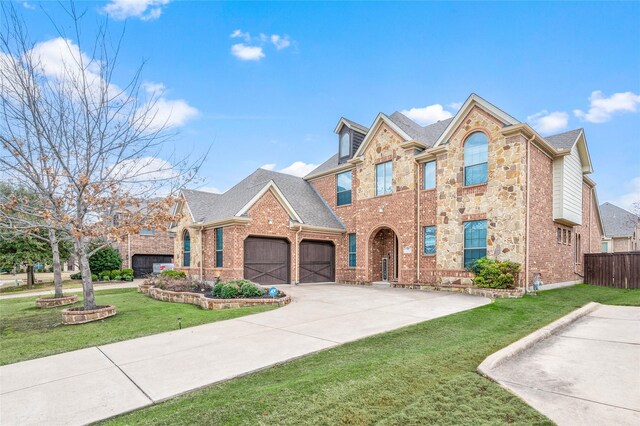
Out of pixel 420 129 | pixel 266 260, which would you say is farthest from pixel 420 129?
pixel 266 260

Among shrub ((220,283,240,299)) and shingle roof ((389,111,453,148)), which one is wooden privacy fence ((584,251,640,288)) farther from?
shrub ((220,283,240,299))

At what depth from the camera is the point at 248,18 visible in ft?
42.2

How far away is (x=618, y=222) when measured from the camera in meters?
31.9

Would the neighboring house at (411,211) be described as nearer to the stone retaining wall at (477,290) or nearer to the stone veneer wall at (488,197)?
the stone veneer wall at (488,197)

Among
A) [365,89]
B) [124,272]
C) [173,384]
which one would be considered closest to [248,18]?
[365,89]

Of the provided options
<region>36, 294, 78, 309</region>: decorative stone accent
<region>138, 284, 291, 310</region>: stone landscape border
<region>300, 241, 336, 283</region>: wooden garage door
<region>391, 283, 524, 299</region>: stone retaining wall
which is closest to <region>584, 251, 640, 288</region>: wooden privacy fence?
<region>391, 283, 524, 299</region>: stone retaining wall

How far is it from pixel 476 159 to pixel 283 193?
9863 millimetres

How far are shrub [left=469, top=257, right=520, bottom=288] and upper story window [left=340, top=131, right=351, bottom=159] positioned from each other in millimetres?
10090

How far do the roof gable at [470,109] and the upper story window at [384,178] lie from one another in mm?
2754

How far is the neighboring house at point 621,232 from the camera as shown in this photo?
30000 mm

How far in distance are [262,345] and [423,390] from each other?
3285mm

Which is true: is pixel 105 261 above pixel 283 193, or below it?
below

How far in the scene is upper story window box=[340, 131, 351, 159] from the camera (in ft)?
66.8

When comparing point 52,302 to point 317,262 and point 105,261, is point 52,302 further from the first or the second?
point 105,261
